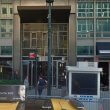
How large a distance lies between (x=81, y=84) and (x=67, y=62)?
77.8 ft

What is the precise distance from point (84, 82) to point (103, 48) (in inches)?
871

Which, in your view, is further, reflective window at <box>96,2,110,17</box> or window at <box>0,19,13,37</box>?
window at <box>0,19,13,37</box>

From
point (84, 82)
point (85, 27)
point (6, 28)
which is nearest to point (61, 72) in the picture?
point (85, 27)

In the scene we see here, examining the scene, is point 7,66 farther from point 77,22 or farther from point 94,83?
point 94,83

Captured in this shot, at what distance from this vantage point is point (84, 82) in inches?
679

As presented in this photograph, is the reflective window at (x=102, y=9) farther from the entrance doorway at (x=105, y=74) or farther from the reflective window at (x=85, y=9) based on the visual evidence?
the entrance doorway at (x=105, y=74)

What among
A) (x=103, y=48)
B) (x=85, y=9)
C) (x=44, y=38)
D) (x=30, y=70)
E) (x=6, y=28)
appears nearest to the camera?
(x=103, y=48)

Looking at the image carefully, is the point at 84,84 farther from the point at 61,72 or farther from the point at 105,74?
the point at 61,72

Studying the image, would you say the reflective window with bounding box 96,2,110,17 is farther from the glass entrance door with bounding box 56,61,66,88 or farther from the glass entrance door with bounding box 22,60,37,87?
the glass entrance door with bounding box 22,60,37,87

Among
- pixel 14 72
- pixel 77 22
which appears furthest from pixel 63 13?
pixel 14 72

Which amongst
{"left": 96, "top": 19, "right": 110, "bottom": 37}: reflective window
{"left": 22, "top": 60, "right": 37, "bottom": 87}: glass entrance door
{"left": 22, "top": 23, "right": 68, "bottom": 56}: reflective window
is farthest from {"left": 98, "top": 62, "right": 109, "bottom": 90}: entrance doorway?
→ {"left": 22, "top": 60, "right": 37, "bottom": 87}: glass entrance door

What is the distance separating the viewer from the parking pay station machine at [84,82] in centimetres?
1709

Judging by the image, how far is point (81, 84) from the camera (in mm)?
17203

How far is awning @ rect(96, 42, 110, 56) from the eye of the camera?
38344mm
